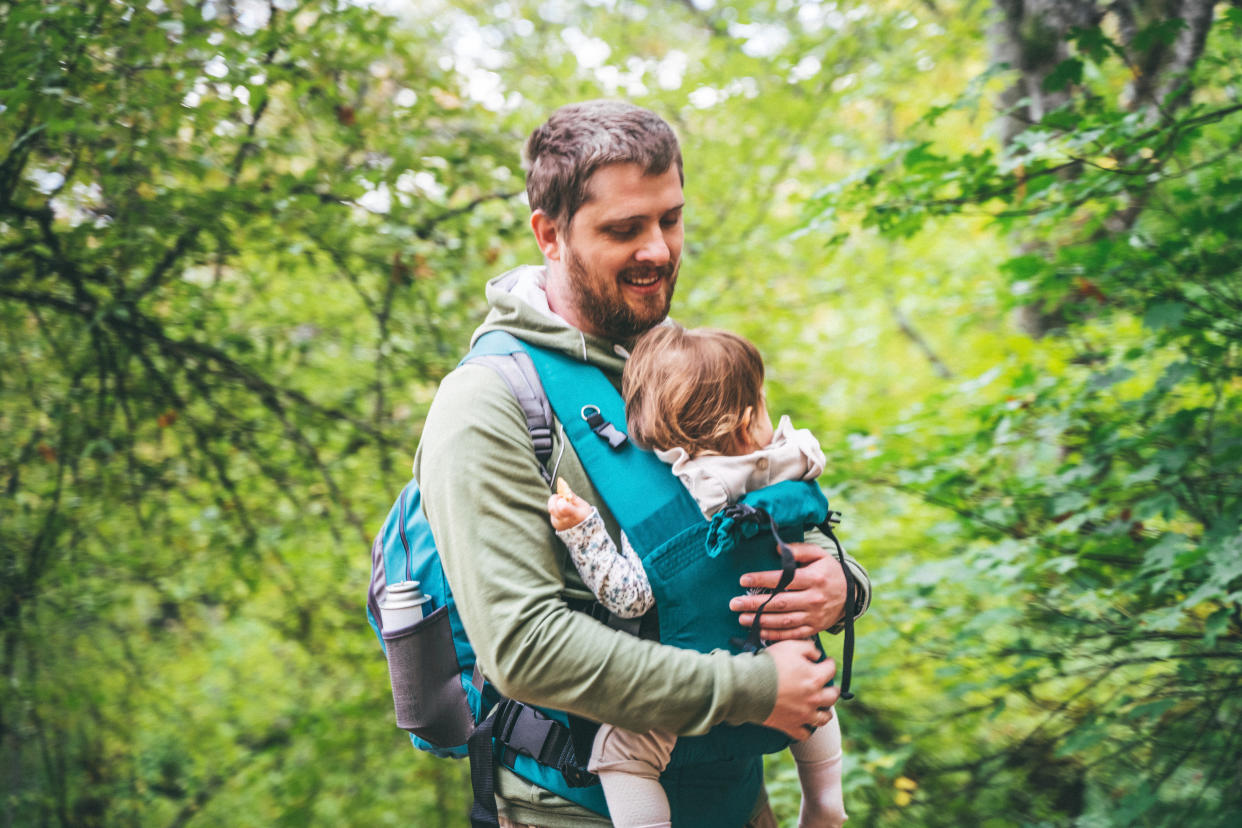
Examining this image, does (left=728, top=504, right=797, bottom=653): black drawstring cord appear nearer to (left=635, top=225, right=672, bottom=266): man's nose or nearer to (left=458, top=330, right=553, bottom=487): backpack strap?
(left=458, top=330, right=553, bottom=487): backpack strap

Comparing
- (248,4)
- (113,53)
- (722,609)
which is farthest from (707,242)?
(722,609)

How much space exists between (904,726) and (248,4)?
4430 mm

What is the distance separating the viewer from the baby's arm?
4.00 ft

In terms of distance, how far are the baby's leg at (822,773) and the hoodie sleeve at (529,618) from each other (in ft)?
1.32

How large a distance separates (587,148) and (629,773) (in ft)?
3.52

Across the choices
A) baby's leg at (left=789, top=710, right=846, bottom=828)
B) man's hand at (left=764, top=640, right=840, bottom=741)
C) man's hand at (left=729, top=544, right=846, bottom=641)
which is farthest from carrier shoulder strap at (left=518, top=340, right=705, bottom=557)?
baby's leg at (left=789, top=710, right=846, bottom=828)

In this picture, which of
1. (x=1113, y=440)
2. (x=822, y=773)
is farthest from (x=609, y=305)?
(x=1113, y=440)

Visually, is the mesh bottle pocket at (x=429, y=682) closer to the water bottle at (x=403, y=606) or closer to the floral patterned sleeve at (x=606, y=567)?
the water bottle at (x=403, y=606)

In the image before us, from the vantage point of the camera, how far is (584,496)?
1.31m

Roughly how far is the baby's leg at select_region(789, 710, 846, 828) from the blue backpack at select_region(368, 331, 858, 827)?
161 millimetres

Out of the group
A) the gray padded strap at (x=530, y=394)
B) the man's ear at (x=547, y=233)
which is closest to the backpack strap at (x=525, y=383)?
the gray padded strap at (x=530, y=394)

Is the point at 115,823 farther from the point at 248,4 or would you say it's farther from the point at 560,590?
the point at 560,590

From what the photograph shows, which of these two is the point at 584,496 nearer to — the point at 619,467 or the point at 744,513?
the point at 619,467

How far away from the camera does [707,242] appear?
5027 millimetres
